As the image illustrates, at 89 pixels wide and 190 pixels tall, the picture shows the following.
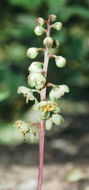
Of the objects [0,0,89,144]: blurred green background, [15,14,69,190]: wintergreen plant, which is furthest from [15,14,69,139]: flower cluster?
[0,0,89,144]: blurred green background

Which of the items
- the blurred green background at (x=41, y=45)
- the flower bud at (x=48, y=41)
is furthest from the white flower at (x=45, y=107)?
the blurred green background at (x=41, y=45)

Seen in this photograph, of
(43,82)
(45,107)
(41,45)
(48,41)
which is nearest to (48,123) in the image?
(45,107)

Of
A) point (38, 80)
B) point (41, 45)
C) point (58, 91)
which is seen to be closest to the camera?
point (38, 80)

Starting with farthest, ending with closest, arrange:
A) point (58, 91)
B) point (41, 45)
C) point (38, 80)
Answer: point (41, 45) → point (58, 91) → point (38, 80)

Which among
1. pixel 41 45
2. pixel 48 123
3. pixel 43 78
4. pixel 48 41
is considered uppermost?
pixel 41 45

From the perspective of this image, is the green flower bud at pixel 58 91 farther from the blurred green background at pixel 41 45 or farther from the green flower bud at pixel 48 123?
the blurred green background at pixel 41 45

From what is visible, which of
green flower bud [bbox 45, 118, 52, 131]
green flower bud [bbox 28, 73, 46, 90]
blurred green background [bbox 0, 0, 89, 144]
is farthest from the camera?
blurred green background [bbox 0, 0, 89, 144]

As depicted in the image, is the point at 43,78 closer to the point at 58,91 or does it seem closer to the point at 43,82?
the point at 43,82

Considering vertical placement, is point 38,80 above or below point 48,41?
below

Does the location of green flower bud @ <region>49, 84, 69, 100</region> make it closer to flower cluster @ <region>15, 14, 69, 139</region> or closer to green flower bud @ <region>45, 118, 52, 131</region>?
flower cluster @ <region>15, 14, 69, 139</region>

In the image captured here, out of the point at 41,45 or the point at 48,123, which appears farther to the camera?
the point at 41,45
